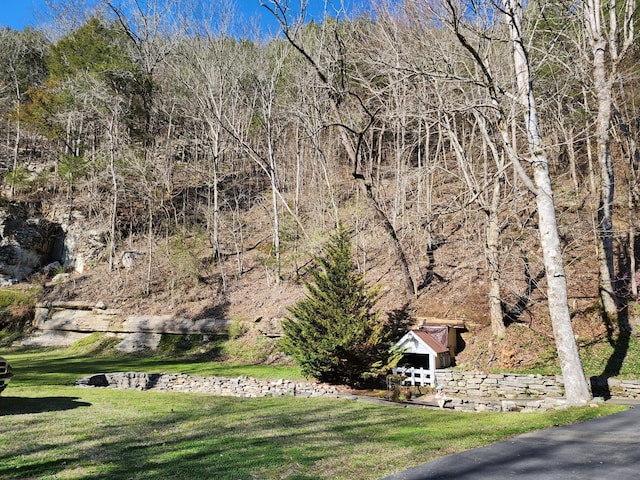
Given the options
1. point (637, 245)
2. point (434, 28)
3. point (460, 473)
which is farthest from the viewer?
point (637, 245)

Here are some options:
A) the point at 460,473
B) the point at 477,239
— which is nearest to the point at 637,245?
the point at 477,239

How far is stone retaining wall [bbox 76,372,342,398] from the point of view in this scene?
1194cm

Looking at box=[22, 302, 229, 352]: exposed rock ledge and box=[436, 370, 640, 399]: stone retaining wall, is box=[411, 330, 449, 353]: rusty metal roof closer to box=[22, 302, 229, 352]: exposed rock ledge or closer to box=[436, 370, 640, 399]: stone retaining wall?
box=[436, 370, 640, 399]: stone retaining wall

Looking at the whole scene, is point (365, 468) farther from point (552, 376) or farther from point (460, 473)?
point (552, 376)

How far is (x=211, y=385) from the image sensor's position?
43.1ft

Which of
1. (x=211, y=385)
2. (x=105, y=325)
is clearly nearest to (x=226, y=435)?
(x=211, y=385)

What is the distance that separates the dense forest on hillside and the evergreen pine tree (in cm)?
225

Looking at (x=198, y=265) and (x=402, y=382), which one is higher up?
(x=198, y=265)

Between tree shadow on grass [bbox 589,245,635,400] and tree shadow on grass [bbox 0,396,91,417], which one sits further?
tree shadow on grass [bbox 589,245,635,400]

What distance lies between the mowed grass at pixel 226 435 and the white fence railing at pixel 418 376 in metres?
3.30

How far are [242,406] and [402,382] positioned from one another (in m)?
5.19

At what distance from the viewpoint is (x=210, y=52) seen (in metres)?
24.2

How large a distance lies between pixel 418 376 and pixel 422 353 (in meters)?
0.67

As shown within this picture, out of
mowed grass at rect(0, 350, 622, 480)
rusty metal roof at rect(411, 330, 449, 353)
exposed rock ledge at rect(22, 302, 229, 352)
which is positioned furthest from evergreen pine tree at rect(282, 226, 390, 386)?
exposed rock ledge at rect(22, 302, 229, 352)
